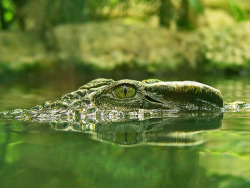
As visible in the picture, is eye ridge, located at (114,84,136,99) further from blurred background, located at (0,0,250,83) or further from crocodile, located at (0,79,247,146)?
blurred background, located at (0,0,250,83)

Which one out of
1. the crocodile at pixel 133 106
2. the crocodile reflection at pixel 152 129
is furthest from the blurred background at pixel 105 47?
the crocodile reflection at pixel 152 129

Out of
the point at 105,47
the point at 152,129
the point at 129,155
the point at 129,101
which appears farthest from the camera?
the point at 105,47

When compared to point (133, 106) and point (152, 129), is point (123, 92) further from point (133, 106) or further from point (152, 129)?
point (152, 129)

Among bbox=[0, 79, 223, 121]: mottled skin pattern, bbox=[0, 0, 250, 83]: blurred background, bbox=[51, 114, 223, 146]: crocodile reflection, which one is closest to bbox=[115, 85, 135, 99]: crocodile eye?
bbox=[0, 79, 223, 121]: mottled skin pattern

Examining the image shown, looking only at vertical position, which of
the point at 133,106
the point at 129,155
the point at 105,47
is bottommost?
the point at 129,155

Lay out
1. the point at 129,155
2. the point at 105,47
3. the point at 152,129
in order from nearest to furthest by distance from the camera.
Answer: the point at 129,155
the point at 152,129
the point at 105,47

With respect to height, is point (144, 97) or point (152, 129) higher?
point (144, 97)

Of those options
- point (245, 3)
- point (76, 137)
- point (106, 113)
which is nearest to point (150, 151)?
point (76, 137)

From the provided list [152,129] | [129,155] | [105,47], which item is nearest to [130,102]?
[152,129]
